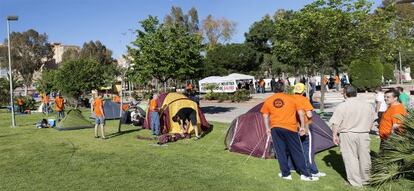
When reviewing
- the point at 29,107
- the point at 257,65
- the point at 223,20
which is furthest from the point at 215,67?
the point at 29,107

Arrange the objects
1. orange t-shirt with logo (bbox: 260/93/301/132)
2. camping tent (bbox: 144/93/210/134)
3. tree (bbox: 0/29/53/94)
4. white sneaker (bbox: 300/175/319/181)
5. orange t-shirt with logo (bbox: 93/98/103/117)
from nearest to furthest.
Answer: orange t-shirt with logo (bbox: 260/93/301/132), white sneaker (bbox: 300/175/319/181), orange t-shirt with logo (bbox: 93/98/103/117), camping tent (bbox: 144/93/210/134), tree (bbox: 0/29/53/94)

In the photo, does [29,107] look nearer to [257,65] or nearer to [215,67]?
[215,67]

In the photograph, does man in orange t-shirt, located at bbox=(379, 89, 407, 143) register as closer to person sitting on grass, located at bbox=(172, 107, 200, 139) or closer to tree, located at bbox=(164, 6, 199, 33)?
person sitting on grass, located at bbox=(172, 107, 200, 139)

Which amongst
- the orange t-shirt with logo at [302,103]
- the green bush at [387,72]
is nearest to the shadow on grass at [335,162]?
the orange t-shirt with logo at [302,103]

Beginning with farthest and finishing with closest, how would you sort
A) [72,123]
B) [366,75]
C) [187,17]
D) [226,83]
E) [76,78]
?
[187,17] → [226,83] → [76,78] → [366,75] → [72,123]

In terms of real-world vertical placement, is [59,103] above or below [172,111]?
above

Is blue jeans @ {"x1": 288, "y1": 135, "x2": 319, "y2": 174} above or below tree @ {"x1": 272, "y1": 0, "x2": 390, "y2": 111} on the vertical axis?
below

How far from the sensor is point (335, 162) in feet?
32.2

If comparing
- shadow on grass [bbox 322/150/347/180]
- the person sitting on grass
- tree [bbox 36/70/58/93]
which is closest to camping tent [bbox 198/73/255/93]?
tree [bbox 36/70/58/93]

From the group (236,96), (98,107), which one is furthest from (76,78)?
(98,107)

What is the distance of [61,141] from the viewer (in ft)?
49.6

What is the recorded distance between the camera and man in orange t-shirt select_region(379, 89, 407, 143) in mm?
7544

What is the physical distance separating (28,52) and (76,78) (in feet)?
183

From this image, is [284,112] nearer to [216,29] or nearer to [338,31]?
[338,31]
